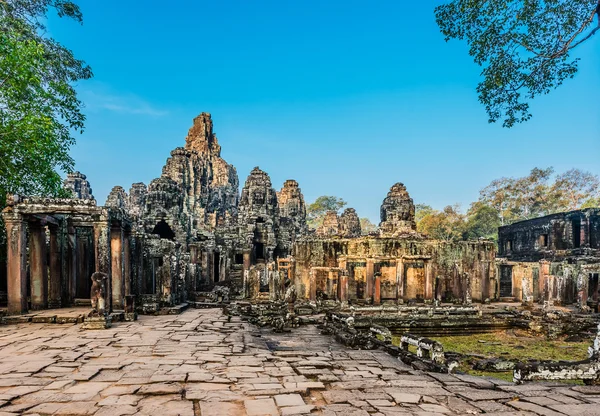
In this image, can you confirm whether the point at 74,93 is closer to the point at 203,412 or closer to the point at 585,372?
the point at 203,412

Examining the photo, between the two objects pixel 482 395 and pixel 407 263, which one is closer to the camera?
pixel 482 395

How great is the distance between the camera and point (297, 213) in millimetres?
37062

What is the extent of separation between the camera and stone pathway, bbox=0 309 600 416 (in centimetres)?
424

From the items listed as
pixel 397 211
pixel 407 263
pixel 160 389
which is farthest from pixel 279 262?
pixel 160 389

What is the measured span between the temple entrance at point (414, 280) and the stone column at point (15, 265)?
1701 centimetres

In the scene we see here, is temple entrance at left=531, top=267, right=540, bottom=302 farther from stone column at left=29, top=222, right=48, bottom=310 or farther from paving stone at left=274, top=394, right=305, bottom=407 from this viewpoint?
stone column at left=29, top=222, right=48, bottom=310

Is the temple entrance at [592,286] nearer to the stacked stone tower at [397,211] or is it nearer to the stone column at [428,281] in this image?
the stone column at [428,281]

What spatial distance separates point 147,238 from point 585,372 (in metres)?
16.9

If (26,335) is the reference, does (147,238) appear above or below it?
above

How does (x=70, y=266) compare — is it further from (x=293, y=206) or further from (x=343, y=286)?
(x=293, y=206)

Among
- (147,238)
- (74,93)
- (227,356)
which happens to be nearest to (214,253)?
(147,238)

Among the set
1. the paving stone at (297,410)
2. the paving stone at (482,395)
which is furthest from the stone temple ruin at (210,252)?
the paving stone at (482,395)

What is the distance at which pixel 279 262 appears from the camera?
23125mm

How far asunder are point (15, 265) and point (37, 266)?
1119mm
